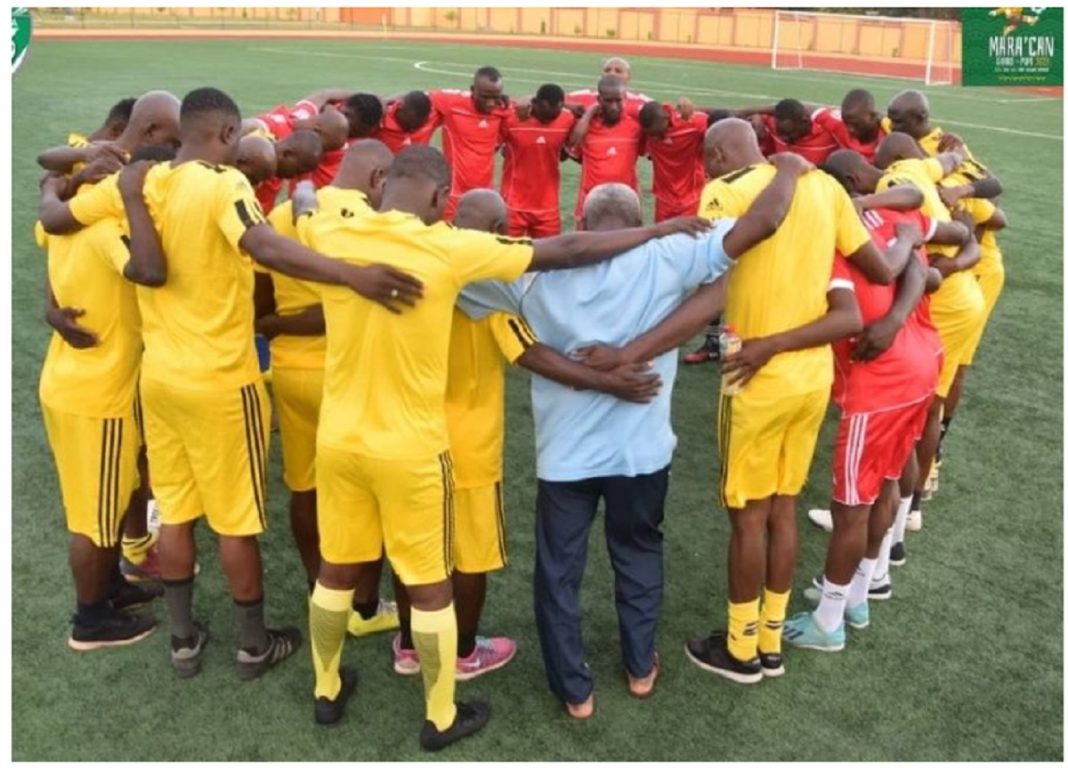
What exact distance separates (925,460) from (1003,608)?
2.93 feet

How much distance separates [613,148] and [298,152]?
13.4 feet

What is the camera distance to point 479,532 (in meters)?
4.07

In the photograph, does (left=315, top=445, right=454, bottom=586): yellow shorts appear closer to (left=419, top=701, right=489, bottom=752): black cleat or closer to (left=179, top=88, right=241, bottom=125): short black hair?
(left=419, top=701, right=489, bottom=752): black cleat

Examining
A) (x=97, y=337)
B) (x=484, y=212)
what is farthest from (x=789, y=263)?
(x=97, y=337)

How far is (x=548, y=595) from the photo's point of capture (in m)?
4.05

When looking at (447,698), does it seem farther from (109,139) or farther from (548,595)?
(109,139)

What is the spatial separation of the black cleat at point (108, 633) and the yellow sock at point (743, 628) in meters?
2.69

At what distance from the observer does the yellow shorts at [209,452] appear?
3979 millimetres

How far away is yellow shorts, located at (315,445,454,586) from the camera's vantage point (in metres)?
3.54

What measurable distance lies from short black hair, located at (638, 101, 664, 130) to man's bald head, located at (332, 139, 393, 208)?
5.23 meters

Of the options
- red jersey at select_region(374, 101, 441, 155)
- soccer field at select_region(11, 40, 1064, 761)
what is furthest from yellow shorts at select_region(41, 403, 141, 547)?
red jersey at select_region(374, 101, 441, 155)

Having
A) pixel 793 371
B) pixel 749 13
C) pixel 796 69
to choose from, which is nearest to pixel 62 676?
pixel 793 371

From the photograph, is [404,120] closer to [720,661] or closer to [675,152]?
[675,152]

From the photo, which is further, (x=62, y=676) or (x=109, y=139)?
(x=109, y=139)
